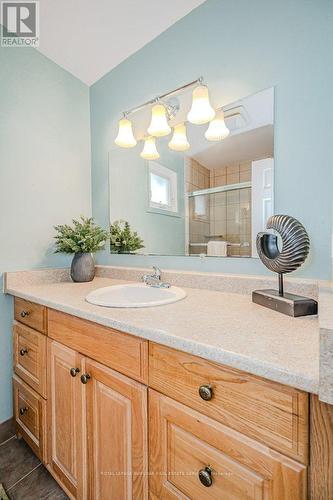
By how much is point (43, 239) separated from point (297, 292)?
146 centimetres

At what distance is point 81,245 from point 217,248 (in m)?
0.82

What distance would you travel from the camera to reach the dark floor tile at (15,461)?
3.79ft

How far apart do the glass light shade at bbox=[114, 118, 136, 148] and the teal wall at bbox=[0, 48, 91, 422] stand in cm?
44

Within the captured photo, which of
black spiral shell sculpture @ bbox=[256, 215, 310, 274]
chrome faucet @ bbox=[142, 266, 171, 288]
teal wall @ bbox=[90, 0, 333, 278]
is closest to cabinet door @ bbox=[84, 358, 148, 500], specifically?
chrome faucet @ bbox=[142, 266, 171, 288]

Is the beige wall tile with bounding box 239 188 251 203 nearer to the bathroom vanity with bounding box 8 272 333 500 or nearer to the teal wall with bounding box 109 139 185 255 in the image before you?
the teal wall with bounding box 109 139 185 255

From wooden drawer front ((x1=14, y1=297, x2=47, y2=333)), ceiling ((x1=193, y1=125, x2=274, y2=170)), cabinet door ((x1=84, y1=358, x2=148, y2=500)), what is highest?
ceiling ((x1=193, y1=125, x2=274, y2=170))

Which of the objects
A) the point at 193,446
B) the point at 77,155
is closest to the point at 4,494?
the point at 193,446

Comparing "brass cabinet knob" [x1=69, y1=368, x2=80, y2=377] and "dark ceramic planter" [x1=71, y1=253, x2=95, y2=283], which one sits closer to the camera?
"brass cabinet knob" [x1=69, y1=368, x2=80, y2=377]

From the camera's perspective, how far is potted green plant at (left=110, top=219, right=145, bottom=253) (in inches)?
63.6

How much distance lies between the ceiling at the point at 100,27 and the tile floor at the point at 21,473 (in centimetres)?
224

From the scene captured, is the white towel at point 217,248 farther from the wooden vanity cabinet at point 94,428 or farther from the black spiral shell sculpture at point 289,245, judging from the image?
the wooden vanity cabinet at point 94,428

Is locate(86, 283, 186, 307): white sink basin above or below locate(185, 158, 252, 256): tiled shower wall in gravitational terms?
below

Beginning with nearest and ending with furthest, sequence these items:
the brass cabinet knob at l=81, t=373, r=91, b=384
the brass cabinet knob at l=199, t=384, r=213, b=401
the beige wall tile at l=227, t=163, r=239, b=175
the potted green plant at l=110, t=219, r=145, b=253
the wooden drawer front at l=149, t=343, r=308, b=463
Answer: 1. the wooden drawer front at l=149, t=343, r=308, b=463
2. the brass cabinet knob at l=199, t=384, r=213, b=401
3. the brass cabinet knob at l=81, t=373, r=91, b=384
4. the beige wall tile at l=227, t=163, r=239, b=175
5. the potted green plant at l=110, t=219, r=145, b=253

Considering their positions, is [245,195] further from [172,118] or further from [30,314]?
[30,314]
